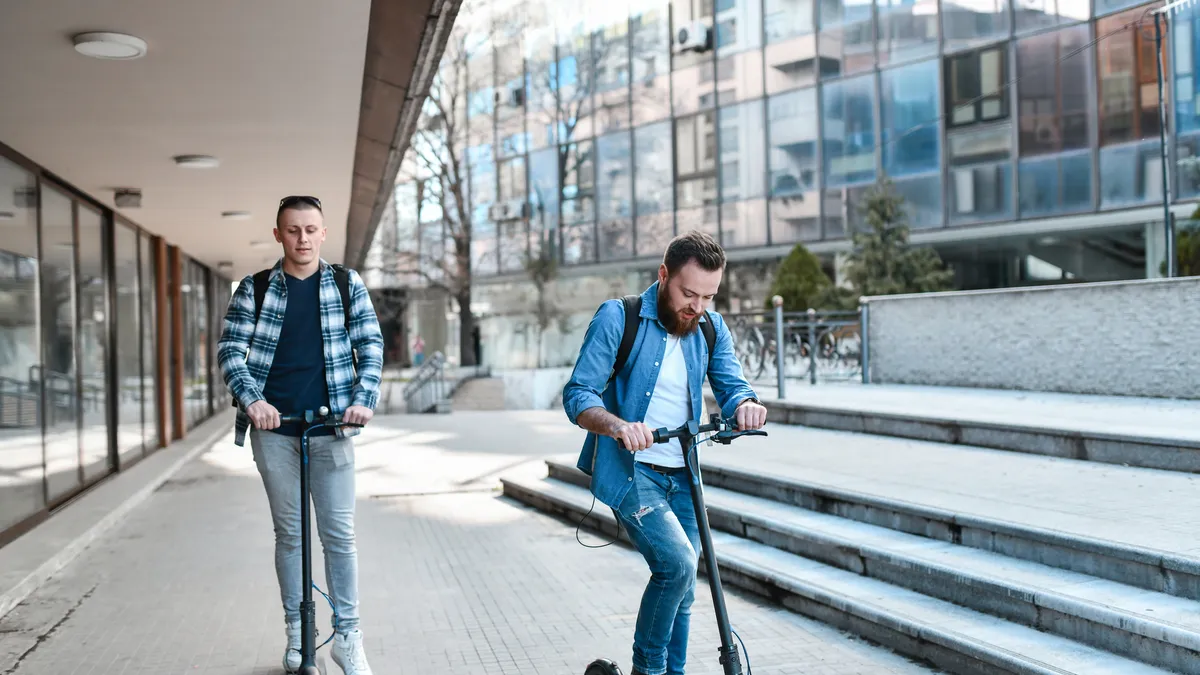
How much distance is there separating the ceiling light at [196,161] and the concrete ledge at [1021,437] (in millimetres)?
5940

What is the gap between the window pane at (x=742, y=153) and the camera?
24344 mm

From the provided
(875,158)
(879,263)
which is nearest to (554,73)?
(875,158)

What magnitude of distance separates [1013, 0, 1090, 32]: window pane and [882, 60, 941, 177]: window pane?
1.88 m

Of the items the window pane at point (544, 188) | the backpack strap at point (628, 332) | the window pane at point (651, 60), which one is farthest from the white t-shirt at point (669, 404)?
the window pane at point (544, 188)

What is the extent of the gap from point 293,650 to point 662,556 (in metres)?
1.96

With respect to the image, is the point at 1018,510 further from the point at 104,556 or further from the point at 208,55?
the point at 104,556

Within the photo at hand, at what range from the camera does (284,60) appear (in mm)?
5465

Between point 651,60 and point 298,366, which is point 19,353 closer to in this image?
point 298,366

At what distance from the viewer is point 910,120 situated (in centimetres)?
2120

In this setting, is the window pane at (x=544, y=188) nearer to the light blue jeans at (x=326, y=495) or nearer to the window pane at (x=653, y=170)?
the window pane at (x=653, y=170)

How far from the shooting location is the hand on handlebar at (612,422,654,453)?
9.78ft

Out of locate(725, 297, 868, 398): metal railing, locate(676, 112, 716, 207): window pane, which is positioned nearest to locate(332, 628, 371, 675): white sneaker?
locate(725, 297, 868, 398): metal railing

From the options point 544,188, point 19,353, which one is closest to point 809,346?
point 19,353

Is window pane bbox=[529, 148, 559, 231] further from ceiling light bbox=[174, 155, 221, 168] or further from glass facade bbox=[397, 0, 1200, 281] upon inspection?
ceiling light bbox=[174, 155, 221, 168]
